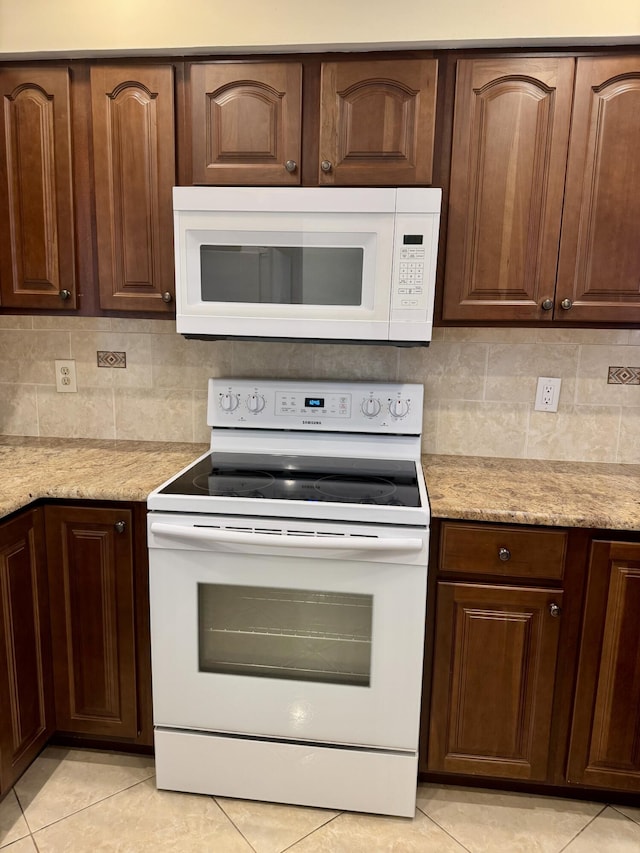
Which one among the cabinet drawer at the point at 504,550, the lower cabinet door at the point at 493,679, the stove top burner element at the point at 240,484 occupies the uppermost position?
the stove top burner element at the point at 240,484

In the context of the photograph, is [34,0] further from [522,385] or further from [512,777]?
[512,777]

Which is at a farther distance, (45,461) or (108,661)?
(45,461)

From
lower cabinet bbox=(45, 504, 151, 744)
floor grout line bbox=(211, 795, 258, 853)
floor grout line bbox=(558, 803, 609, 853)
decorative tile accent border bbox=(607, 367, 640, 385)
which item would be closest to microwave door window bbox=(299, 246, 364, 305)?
lower cabinet bbox=(45, 504, 151, 744)

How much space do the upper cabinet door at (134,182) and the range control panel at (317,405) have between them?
14.7 inches

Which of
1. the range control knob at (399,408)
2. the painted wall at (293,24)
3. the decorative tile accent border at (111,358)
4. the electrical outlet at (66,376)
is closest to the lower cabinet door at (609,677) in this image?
the range control knob at (399,408)

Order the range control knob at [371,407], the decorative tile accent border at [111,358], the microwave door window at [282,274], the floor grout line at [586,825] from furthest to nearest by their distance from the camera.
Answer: the decorative tile accent border at [111,358]
the range control knob at [371,407]
the microwave door window at [282,274]
the floor grout line at [586,825]

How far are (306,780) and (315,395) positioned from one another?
115 centimetres

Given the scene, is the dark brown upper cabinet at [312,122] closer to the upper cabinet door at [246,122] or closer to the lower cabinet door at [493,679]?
the upper cabinet door at [246,122]

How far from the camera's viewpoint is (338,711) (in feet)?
5.19

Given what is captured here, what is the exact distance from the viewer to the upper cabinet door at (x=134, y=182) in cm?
172

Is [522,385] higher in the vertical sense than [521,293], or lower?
lower

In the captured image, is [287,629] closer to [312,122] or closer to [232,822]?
[232,822]

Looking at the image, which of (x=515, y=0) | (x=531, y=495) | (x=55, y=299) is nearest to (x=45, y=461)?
(x=55, y=299)

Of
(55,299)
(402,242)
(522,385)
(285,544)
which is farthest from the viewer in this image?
(522,385)
